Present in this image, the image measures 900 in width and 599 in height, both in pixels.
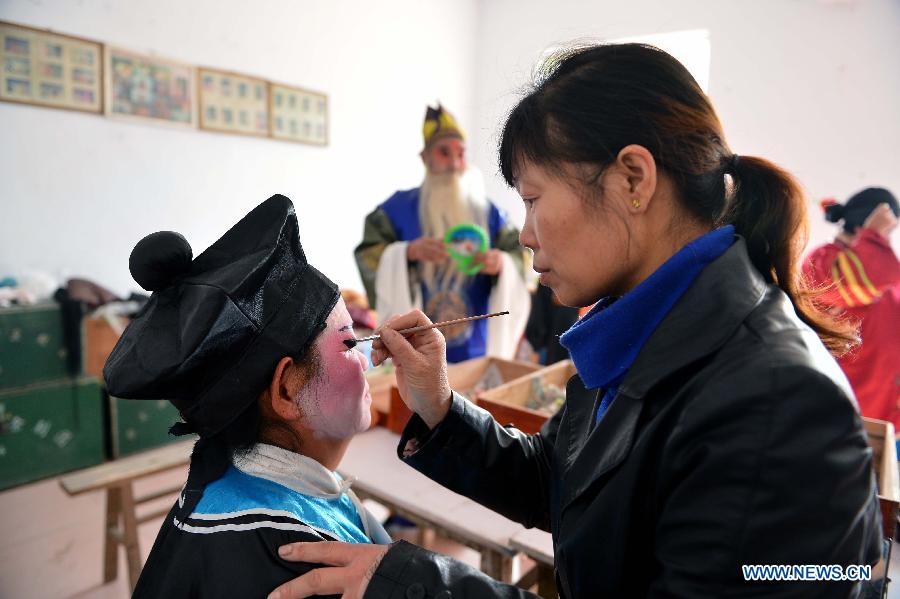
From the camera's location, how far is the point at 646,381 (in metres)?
0.72

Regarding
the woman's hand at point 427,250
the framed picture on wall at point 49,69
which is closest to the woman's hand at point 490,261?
the woman's hand at point 427,250

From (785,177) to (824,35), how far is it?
14.0 ft

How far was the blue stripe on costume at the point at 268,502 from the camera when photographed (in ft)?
2.94

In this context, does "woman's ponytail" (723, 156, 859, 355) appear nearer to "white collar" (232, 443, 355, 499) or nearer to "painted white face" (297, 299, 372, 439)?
"painted white face" (297, 299, 372, 439)

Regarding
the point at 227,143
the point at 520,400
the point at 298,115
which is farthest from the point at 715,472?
the point at 298,115

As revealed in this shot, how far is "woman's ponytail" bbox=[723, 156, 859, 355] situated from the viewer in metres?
0.85

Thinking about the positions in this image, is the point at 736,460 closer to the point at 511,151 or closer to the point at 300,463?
the point at 511,151

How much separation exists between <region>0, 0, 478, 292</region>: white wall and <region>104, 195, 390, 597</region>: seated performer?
240 centimetres

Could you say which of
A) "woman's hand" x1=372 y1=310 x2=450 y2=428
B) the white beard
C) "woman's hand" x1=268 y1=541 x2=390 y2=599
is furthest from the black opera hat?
the white beard

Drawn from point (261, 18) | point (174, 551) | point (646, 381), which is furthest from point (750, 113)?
point (174, 551)

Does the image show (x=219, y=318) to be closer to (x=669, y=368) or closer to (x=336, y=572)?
(x=336, y=572)

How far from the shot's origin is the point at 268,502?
91 centimetres

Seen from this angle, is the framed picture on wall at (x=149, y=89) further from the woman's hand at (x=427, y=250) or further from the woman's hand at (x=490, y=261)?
the woman's hand at (x=490, y=261)

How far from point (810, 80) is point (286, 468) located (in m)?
4.73
